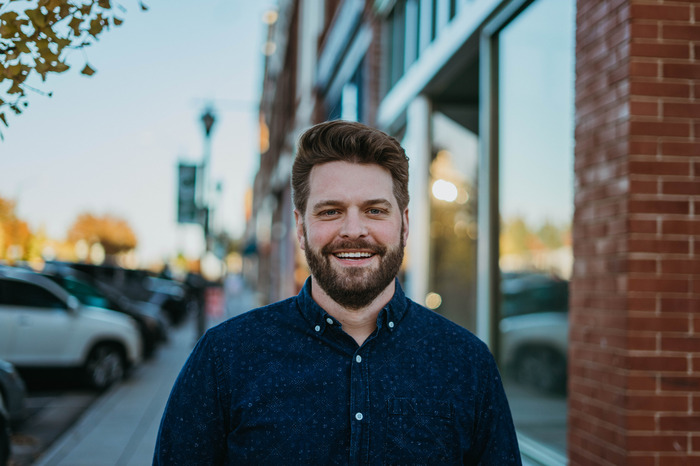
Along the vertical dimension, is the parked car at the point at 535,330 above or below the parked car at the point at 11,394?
above

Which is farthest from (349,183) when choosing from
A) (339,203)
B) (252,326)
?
(252,326)

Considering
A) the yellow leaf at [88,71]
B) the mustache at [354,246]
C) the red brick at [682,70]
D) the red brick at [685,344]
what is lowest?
the red brick at [685,344]

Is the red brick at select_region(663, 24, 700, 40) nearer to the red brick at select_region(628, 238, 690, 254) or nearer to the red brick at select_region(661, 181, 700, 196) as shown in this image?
the red brick at select_region(661, 181, 700, 196)

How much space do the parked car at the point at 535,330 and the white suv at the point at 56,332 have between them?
737 cm

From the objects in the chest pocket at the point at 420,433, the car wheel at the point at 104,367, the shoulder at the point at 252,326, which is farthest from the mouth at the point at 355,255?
the car wheel at the point at 104,367

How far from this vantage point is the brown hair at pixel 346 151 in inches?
87.2

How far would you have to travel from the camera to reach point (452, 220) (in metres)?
8.09

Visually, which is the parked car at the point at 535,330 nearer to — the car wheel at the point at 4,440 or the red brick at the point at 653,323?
the red brick at the point at 653,323

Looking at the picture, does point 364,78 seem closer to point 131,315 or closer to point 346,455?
point 131,315

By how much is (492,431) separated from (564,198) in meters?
3.59

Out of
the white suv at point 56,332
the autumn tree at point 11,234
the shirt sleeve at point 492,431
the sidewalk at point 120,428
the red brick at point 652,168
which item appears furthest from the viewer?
the autumn tree at point 11,234

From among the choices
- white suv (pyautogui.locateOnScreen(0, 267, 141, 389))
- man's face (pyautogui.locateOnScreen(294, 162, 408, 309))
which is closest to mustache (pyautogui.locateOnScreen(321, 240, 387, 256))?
man's face (pyautogui.locateOnScreen(294, 162, 408, 309))

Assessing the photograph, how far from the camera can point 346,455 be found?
2027 mm

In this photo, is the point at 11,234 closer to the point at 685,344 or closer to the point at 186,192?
the point at 186,192
